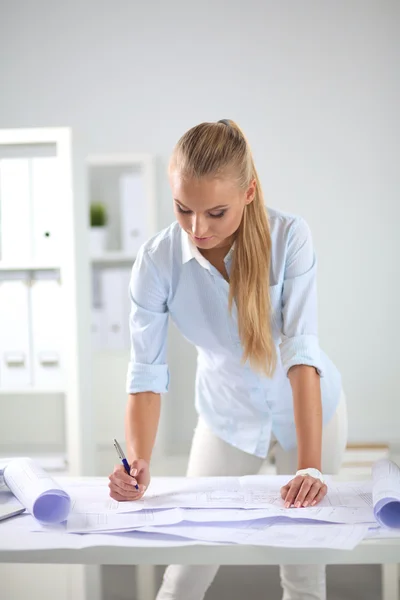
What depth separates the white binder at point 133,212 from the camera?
275cm

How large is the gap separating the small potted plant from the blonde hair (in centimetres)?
161

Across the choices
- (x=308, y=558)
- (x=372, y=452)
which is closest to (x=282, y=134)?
(x=372, y=452)

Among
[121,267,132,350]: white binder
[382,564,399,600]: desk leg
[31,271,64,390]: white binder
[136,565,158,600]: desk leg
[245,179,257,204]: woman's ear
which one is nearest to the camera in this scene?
[245,179,257,204]: woman's ear

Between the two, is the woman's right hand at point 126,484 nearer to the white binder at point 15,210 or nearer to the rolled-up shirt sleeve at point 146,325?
the rolled-up shirt sleeve at point 146,325

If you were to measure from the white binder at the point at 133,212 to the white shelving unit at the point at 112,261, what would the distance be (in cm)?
1

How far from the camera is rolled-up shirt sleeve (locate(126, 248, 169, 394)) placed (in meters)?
1.26

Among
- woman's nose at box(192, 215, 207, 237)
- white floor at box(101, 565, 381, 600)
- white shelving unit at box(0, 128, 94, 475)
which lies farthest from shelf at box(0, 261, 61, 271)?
woman's nose at box(192, 215, 207, 237)

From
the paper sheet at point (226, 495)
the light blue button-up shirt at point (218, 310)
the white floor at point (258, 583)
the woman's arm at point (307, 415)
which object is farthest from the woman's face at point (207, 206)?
the white floor at point (258, 583)

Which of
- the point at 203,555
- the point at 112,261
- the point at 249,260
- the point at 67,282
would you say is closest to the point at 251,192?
the point at 249,260

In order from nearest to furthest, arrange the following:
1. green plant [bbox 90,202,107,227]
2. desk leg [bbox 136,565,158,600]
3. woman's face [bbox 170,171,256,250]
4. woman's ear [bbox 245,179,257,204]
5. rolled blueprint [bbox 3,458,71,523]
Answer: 1. rolled blueprint [bbox 3,458,71,523]
2. woman's face [bbox 170,171,256,250]
3. woman's ear [bbox 245,179,257,204]
4. desk leg [bbox 136,565,158,600]
5. green plant [bbox 90,202,107,227]

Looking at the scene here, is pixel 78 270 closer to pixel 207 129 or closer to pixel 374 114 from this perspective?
pixel 207 129

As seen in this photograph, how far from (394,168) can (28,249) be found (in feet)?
5.01

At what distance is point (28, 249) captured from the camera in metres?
2.18

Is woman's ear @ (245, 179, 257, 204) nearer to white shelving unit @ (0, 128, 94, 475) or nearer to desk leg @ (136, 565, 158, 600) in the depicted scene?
white shelving unit @ (0, 128, 94, 475)
